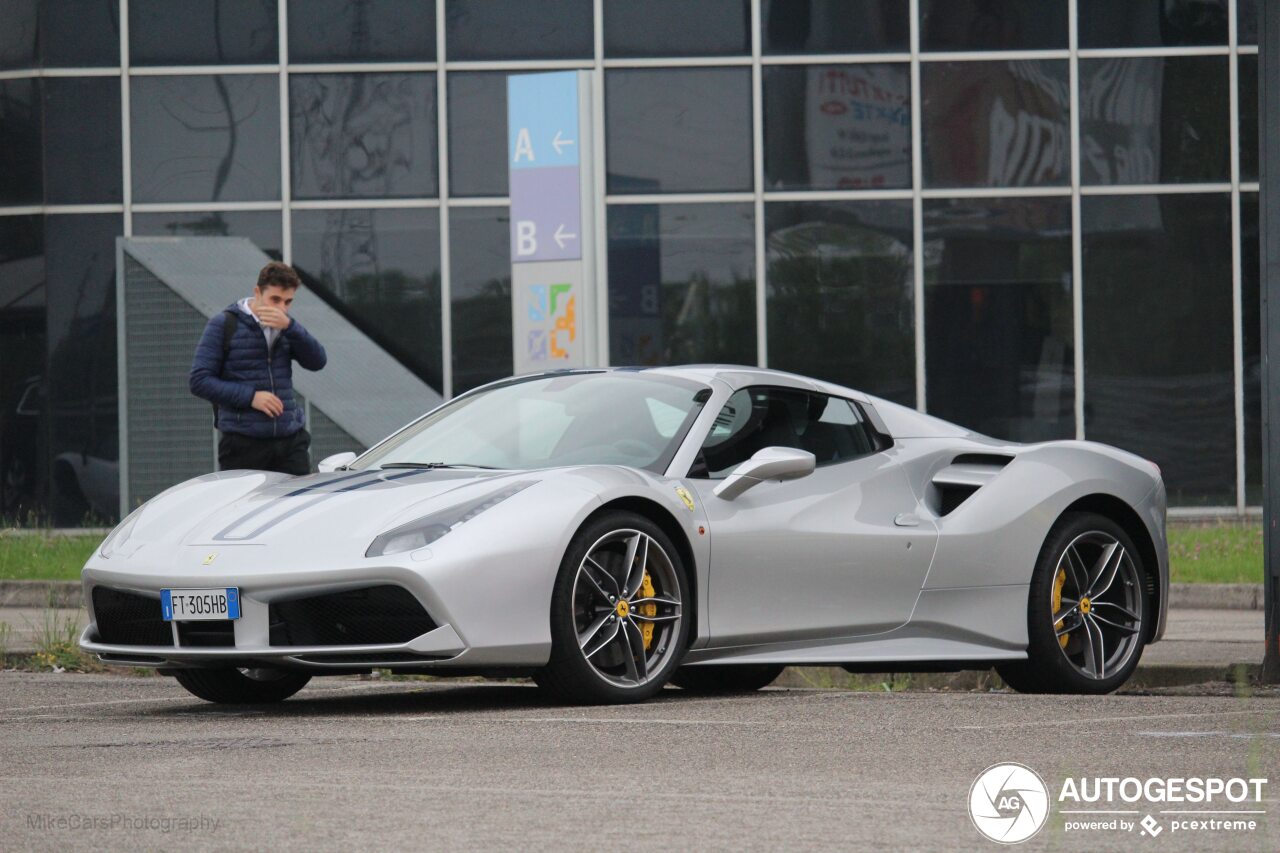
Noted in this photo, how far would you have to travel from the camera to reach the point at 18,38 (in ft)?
Answer: 62.9

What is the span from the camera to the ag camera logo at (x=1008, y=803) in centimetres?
425

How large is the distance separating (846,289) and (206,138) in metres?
6.18

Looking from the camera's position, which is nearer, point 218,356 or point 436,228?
point 218,356

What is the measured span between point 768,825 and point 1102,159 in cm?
1588

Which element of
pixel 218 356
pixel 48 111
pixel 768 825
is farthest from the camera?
pixel 48 111

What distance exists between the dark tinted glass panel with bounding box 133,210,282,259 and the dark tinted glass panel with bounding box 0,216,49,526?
1.07 metres

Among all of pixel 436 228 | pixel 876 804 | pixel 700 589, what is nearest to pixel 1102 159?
pixel 436 228

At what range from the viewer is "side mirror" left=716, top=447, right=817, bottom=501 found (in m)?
7.24

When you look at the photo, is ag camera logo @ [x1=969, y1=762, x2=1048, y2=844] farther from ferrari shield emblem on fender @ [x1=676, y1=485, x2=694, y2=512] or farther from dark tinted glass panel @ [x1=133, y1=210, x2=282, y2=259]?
dark tinted glass panel @ [x1=133, y1=210, x2=282, y2=259]

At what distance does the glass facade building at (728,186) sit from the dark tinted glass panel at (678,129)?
0.03 m

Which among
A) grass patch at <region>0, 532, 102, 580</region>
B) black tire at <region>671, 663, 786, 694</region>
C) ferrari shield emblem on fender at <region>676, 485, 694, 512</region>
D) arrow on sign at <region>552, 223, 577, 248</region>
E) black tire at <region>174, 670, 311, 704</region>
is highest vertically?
arrow on sign at <region>552, 223, 577, 248</region>

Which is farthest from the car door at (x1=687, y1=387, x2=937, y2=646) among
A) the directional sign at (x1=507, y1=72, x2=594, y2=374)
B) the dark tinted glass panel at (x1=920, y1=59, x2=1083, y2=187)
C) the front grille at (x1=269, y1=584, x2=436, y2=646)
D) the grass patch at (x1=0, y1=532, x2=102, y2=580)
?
the dark tinted glass panel at (x1=920, y1=59, x2=1083, y2=187)

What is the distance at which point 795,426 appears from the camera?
790 centimetres

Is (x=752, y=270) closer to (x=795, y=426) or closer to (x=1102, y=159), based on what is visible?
(x=1102, y=159)
